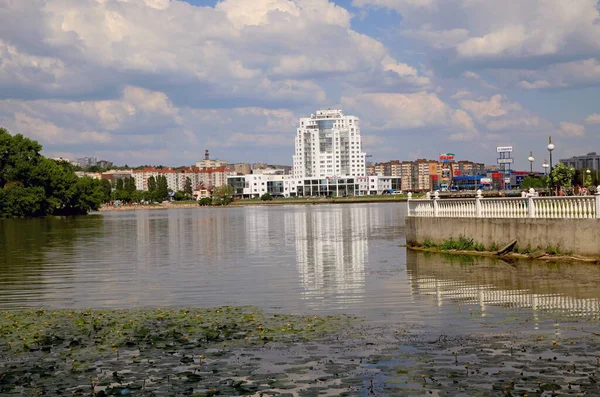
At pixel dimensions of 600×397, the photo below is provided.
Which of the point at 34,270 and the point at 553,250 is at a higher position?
the point at 553,250

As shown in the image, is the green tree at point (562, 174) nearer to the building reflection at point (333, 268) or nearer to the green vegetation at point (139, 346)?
the building reflection at point (333, 268)

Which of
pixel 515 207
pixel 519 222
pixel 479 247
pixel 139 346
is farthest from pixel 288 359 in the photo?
pixel 479 247

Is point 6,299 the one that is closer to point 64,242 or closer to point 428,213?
point 428,213

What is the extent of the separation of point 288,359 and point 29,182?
399 feet

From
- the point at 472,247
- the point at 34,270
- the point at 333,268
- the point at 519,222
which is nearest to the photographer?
the point at 519,222

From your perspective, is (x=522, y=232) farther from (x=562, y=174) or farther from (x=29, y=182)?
(x=29, y=182)

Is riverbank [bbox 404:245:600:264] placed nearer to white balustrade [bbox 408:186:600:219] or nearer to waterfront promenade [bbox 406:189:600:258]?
waterfront promenade [bbox 406:189:600:258]

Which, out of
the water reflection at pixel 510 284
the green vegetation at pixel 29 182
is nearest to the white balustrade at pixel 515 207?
the water reflection at pixel 510 284

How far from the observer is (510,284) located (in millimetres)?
19031

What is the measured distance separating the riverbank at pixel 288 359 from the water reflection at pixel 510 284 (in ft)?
6.58

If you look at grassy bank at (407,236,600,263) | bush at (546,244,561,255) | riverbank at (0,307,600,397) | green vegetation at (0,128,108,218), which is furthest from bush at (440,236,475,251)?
green vegetation at (0,128,108,218)

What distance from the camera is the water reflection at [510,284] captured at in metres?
15.6

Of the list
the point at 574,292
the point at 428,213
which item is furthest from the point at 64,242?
the point at 574,292

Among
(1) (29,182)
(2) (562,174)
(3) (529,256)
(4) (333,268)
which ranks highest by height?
(1) (29,182)
